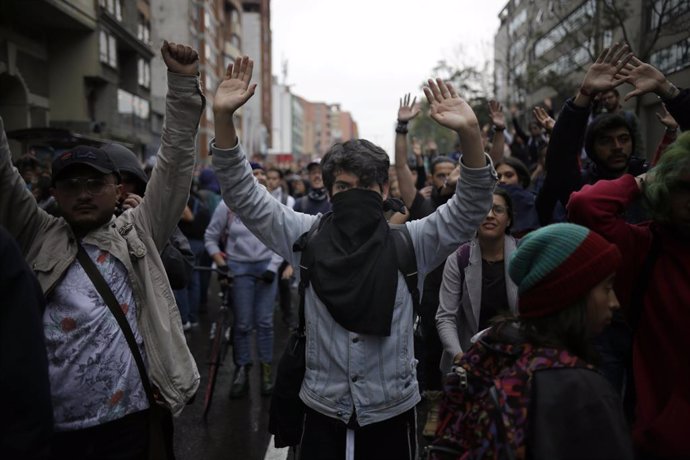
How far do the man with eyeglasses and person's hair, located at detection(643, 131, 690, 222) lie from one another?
1960 millimetres

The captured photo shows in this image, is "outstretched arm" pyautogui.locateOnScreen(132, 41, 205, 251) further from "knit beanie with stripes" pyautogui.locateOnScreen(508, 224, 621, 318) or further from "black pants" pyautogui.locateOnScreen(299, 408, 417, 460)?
"knit beanie with stripes" pyautogui.locateOnScreen(508, 224, 621, 318)

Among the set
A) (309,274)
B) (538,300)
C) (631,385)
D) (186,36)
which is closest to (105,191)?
(309,274)

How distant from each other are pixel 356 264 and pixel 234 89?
948mm

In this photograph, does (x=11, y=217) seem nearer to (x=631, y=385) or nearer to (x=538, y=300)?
(x=538, y=300)

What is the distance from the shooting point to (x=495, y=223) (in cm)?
428

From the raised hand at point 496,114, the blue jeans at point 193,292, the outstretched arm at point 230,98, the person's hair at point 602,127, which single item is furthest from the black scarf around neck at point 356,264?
the blue jeans at point 193,292

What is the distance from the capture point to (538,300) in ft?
6.98

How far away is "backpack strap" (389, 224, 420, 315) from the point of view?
289cm

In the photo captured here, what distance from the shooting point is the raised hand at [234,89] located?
2.89m

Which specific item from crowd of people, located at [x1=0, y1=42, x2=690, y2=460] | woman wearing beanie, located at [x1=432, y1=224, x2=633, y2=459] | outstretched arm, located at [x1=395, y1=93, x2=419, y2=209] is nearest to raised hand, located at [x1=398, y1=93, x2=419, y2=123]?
outstretched arm, located at [x1=395, y1=93, x2=419, y2=209]

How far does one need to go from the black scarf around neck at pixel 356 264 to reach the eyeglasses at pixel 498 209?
1.55 meters

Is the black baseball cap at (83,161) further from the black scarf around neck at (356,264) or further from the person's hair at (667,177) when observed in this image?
the person's hair at (667,177)

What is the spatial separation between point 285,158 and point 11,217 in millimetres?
53941

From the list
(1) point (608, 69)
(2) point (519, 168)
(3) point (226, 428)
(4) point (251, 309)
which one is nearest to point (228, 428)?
(3) point (226, 428)
